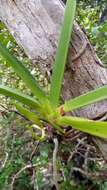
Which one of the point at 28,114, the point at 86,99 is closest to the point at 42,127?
the point at 28,114

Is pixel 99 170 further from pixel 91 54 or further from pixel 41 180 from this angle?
pixel 91 54

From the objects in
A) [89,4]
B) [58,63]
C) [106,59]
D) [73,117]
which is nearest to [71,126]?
[73,117]

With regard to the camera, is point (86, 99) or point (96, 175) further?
point (96, 175)

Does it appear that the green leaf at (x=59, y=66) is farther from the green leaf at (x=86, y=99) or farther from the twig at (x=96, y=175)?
the twig at (x=96, y=175)

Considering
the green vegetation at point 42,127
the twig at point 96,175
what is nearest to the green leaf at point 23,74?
the green vegetation at point 42,127

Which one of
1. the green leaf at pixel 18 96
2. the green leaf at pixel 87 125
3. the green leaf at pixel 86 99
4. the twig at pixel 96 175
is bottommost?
the twig at pixel 96 175

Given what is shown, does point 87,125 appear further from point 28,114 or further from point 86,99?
point 28,114

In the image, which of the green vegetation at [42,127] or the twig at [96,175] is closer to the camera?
the green vegetation at [42,127]
